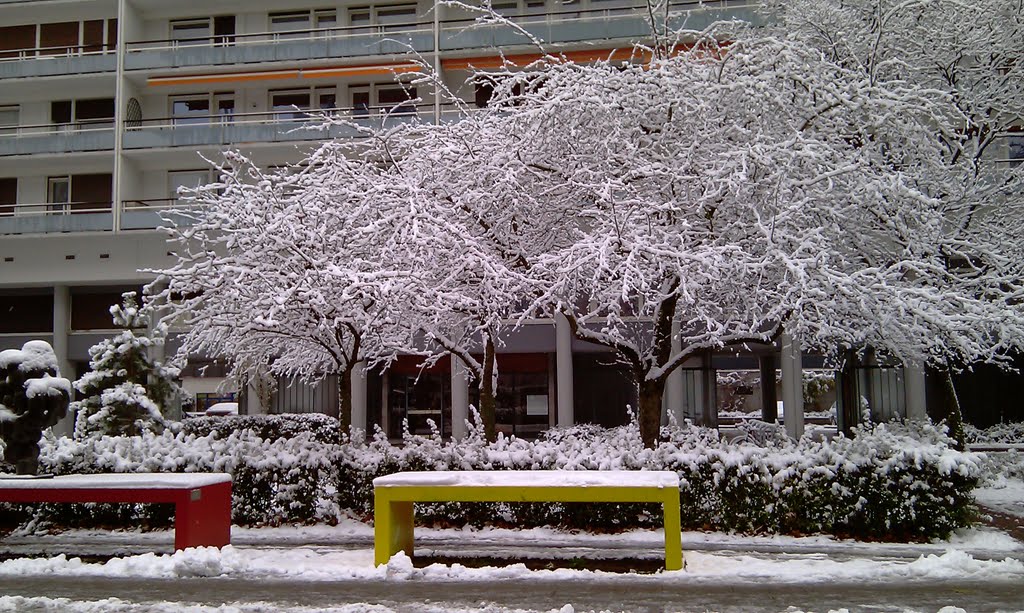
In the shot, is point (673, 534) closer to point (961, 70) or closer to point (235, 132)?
point (961, 70)

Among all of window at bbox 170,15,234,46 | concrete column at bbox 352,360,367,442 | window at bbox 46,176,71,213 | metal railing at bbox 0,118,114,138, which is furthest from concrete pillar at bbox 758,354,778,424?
window at bbox 46,176,71,213

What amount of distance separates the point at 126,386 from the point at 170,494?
8.92 metres

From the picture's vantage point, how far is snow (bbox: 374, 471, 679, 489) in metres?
8.61

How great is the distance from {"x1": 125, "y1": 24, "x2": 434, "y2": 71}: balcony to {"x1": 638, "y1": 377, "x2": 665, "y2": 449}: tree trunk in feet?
63.5

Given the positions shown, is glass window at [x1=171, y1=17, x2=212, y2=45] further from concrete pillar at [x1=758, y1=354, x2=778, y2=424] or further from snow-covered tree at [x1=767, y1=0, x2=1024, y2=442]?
concrete pillar at [x1=758, y1=354, x2=778, y2=424]

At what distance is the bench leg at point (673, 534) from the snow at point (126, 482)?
5077 millimetres

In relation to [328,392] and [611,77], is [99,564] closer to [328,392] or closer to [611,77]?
[611,77]

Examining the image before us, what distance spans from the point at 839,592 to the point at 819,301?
3571 mm

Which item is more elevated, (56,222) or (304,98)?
(304,98)

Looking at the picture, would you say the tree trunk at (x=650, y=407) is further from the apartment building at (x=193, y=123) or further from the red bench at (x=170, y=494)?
the apartment building at (x=193, y=123)

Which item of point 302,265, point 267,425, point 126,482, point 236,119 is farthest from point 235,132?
point 126,482

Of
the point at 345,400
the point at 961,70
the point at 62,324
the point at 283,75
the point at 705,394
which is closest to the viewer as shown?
the point at 345,400

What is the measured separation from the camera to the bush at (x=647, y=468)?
9914 mm

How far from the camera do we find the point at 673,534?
8.49m
